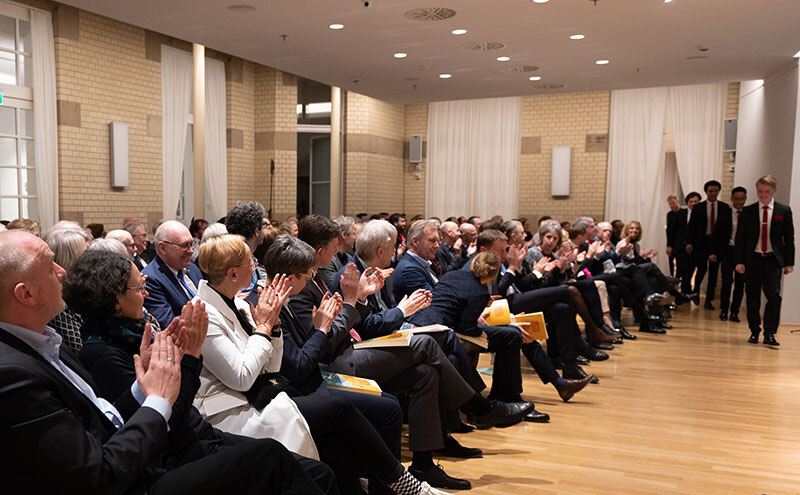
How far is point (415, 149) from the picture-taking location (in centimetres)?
1433

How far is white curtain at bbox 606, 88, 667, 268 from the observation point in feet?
40.9

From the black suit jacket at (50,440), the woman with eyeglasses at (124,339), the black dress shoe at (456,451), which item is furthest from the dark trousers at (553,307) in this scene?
the black suit jacket at (50,440)

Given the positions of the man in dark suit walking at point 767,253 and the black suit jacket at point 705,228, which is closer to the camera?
the man in dark suit walking at point 767,253

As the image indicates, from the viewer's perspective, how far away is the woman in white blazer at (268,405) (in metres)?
2.27

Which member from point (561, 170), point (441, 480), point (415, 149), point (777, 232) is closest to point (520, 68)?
point (777, 232)

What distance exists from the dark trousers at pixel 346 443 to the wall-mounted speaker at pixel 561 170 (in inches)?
442

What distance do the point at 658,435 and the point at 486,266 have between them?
5.00ft

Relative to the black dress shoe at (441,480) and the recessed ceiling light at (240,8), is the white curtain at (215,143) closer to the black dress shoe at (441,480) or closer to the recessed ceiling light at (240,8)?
the recessed ceiling light at (240,8)

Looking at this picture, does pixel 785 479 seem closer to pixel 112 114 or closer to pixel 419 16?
pixel 419 16

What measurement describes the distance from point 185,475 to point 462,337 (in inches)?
99.9

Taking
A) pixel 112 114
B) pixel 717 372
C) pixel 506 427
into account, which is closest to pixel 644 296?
pixel 717 372

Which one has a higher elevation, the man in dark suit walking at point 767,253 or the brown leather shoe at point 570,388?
the man in dark suit walking at point 767,253

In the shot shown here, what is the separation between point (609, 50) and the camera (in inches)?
297

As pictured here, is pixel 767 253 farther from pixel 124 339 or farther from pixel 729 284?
pixel 124 339
